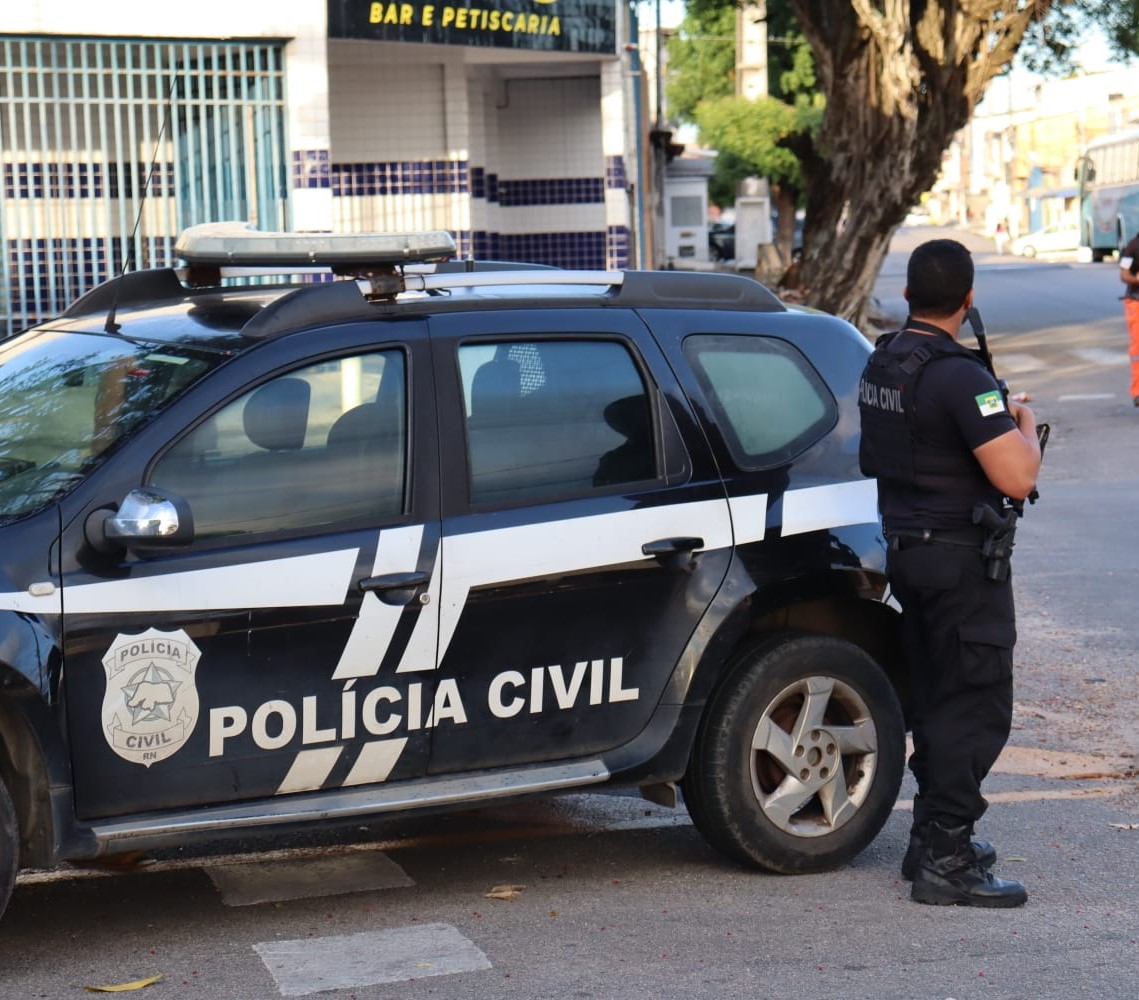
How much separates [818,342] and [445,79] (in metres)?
11.0

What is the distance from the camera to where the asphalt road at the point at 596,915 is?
4.43 m

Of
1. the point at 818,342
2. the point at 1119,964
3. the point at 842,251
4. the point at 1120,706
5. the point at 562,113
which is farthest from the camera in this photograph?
the point at 842,251

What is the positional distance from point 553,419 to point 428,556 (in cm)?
59

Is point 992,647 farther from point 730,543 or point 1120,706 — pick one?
point 1120,706

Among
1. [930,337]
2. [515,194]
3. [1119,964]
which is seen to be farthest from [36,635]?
[515,194]

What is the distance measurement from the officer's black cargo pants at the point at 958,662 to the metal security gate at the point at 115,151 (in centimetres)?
856

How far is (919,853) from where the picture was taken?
16.8 feet

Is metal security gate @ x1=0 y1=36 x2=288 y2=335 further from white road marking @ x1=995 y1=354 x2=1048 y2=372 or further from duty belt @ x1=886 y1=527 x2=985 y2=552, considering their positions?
white road marking @ x1=995 y1=354 x2=1048 y2=372

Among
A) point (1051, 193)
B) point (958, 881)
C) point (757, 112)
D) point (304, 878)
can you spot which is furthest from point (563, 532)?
point (1051, 193)

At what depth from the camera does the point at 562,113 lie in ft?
57.1

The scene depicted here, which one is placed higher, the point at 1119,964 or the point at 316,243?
the point at 316,243

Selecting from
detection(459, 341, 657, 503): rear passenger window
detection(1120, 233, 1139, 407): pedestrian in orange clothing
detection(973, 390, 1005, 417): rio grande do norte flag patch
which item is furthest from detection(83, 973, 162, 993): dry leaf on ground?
detection(1120, 233, 1139, 407): pedestrian in orange clothing

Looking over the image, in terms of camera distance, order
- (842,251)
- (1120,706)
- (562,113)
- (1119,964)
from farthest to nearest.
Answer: (842,251), (562,113), (1120,706), (1119,964)

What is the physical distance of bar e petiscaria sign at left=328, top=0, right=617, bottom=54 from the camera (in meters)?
13.8
